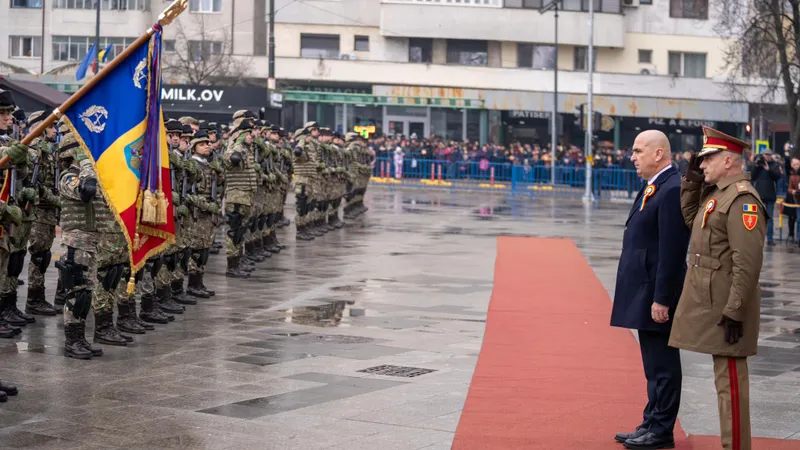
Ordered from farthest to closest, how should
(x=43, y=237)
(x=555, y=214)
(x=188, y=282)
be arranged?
1. (x=555, y=214)
2. (x=188, y=282)
3. (x=43, y=237)

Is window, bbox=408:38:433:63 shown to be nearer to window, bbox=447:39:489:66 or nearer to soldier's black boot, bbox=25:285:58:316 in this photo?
window, bbox=447:39:489:66

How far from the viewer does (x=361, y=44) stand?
202 ft

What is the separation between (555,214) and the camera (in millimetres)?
33250

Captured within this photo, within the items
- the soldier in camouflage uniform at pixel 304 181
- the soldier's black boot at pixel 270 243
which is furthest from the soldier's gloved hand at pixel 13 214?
the soldier in camouflage uniform at pixel 304 181

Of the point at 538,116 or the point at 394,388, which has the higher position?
the point at 538,116

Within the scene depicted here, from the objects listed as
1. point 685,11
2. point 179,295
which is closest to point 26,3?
point 685,11

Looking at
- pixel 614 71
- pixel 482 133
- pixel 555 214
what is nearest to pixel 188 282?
pixel 555 214

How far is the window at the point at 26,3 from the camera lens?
6247 centimetres

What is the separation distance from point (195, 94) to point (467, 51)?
25.0 meters

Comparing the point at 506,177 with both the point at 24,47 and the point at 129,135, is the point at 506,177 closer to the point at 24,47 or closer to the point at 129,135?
the point at 24,47

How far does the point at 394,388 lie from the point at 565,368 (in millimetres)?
1737

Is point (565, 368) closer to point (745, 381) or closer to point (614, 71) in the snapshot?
point (745, 381)

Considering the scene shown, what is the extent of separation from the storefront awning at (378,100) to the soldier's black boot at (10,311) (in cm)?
4055

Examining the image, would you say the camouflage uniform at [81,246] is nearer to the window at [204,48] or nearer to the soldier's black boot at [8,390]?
the soldier's black boot at [8,390]
